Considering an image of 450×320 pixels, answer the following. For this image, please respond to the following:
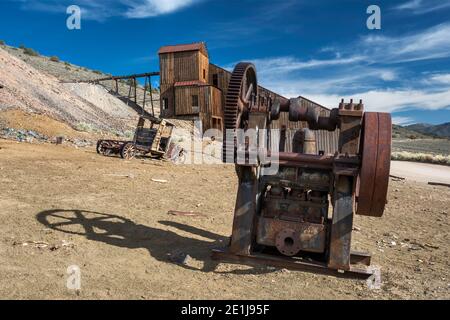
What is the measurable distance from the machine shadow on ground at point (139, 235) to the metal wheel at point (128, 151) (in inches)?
314

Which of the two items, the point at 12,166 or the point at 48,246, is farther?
the point at 12,166

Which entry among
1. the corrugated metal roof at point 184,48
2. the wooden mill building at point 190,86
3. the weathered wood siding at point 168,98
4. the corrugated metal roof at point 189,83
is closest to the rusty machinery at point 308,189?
the wooden mill building at point 190,86

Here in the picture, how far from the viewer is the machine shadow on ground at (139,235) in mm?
5362

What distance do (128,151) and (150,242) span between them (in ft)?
32.2

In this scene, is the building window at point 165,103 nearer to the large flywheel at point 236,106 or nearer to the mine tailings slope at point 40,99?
the mine tailings slope at point 40,99

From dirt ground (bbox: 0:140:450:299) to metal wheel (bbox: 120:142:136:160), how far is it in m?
3.75

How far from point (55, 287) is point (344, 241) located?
3.26 m

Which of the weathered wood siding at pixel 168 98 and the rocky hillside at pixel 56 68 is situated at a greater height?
the rocky hillside at pixel 56 68

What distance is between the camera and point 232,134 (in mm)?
4832

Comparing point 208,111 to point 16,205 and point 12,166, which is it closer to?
point 12,166

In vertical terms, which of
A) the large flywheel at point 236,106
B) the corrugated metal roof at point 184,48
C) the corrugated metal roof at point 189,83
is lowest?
the large flywheel at point 236,106

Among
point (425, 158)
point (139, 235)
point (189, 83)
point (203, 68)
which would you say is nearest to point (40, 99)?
point (189, 83)

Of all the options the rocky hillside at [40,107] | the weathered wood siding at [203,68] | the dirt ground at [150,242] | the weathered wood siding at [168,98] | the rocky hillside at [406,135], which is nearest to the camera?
the dirt ground at [150,242]
